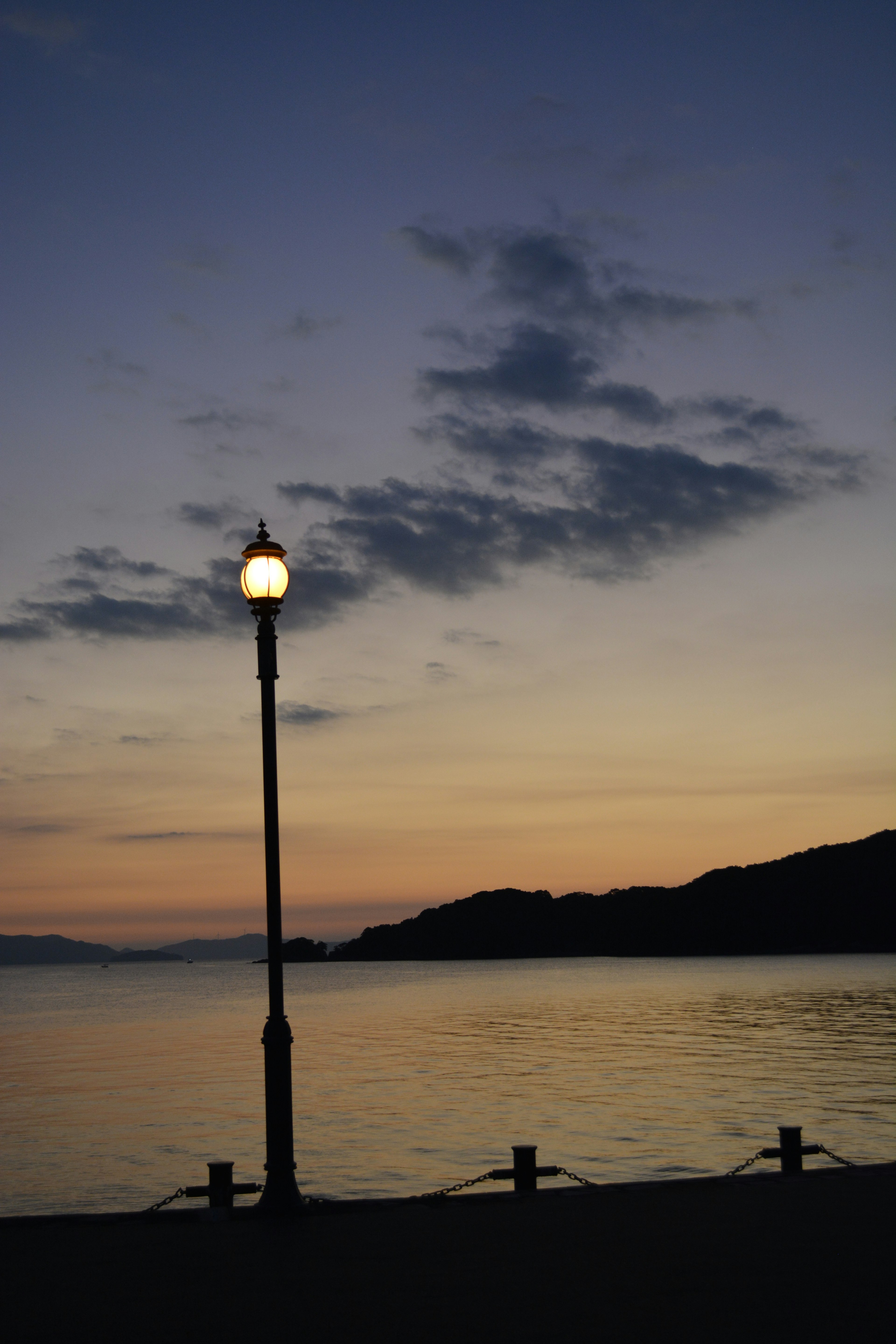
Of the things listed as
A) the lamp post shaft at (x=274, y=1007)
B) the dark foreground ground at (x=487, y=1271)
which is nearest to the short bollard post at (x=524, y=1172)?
the dark foreground ground at (x=487, y=1271)

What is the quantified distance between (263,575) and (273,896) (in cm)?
344

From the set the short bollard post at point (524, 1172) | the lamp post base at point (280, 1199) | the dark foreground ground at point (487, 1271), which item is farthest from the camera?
the short bollard post at point (524, 1172)

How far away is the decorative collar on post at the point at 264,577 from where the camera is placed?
11.9 m

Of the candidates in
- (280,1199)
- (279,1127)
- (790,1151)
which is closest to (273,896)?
(279,1127)

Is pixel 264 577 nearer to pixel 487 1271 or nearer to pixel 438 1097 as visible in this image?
pixel 487 1271

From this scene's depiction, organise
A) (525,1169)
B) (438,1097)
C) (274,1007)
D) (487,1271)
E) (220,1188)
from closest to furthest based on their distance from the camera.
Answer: (487,1271) → (274,1007) → (220,1188) → (525,1169) → (438,1097)

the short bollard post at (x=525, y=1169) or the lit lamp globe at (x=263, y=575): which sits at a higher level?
the lit lamp globe at (x=263, y=575)

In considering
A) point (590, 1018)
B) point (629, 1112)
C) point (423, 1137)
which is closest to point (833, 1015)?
point (590, 1018)

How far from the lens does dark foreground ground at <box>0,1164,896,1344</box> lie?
722cm

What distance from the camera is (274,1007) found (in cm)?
1139

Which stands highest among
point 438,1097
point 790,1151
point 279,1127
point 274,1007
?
point 274,1007

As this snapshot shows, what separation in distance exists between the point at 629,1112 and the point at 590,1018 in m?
52.8

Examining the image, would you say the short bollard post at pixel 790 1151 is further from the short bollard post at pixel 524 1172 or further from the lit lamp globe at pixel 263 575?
the lit lamp globe at pixel 263 575

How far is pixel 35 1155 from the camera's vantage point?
28.0m
